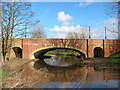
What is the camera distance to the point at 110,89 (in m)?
6.97

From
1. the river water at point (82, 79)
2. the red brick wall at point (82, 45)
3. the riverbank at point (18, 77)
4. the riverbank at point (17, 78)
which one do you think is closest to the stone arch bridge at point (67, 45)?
the red brick wall at point (82, 45)

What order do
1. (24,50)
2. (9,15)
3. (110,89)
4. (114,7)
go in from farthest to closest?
(24,50) < (114,7) < (9,15) < (110,89)

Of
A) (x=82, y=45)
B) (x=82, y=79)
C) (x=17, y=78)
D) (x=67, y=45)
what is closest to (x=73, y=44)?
(x=67, y=45)

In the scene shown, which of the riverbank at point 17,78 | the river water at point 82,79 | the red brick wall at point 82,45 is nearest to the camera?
the riverbank at point 17,78

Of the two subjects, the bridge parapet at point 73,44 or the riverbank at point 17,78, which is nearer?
the riverbank at point 17,78

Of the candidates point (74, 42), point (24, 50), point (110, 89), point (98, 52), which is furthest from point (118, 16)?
point (24, 50)

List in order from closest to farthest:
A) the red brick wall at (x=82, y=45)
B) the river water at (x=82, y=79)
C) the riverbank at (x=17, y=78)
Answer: the riverbank at (x=17, y=78) → the river water at (x=82, y=79) → the red brick wall at (x=82, y=45)

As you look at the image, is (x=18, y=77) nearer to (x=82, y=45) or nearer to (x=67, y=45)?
(x=67, y=45)

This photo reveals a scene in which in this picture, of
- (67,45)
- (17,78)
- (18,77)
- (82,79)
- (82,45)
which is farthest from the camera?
(82,45)

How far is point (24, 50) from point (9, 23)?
1513cm

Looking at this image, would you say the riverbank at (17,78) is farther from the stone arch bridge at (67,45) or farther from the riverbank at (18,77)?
the stone arch bridge at (67,45)

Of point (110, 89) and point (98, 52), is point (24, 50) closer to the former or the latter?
point (98, 52)

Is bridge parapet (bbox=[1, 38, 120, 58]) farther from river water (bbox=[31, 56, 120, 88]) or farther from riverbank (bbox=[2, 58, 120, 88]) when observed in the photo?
river water (bbox=[31, 56, 120, 88])

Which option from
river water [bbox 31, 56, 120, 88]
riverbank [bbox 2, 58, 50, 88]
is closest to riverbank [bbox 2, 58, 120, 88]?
riverbank [bbox 2, 58, 50, 88]
